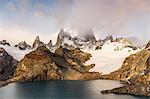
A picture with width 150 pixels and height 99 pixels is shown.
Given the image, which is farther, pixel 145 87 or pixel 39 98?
pixel 145 87

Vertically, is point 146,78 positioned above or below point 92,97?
above

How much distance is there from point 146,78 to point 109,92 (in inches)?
1494

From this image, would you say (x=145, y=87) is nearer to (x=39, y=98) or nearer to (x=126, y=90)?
(x=126, y=90)

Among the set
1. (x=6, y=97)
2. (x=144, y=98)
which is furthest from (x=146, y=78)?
(x=6, y=97)

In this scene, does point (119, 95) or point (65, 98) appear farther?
point (119, 95)

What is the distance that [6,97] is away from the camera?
5404 inches

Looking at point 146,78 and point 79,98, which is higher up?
point 146,78

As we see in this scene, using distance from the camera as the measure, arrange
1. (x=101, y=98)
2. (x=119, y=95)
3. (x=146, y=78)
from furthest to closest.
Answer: (x=146, y=78) → (x=119, y=95) → (x=101, y=98)

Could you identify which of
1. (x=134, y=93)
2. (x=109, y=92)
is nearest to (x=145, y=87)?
(x=134, y=93)

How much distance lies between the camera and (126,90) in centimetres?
15400

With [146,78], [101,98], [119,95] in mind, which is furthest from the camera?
[146,78]

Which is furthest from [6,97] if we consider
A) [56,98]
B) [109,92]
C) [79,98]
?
[109,92]

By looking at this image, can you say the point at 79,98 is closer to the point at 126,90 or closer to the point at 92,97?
the point at 92,97

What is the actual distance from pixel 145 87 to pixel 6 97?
5582 cm
